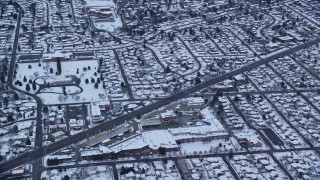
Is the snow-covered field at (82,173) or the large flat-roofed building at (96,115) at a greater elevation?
the large flat-roofed building at (96,115)

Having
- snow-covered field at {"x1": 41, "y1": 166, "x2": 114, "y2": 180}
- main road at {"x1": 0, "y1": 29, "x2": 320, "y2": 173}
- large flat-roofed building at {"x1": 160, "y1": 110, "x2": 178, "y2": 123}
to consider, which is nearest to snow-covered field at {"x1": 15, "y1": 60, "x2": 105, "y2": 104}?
main road at {"x1": 0, "y1": 29, "x2": 320, "y2": 173}

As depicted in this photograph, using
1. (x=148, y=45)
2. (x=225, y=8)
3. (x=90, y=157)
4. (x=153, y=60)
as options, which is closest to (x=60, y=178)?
(x=90, y=157)

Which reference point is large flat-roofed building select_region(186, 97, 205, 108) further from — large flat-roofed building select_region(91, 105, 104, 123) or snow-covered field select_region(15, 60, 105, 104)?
snow-covered field select_region(15, 60, 105, 104)

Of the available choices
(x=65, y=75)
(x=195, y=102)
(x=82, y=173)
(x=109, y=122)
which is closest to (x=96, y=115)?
(x=109, y=122)

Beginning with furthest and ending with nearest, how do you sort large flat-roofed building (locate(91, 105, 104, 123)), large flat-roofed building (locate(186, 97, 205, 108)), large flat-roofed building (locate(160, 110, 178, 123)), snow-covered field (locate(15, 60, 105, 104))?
snow-covered field (locate(15, 60, 105, 104)) < large flat-roofed building (locate(186, 97, 205, 108)) < large flat-roofed building (locate(160, 110, 178, 123)) < large flat-roofed building (locate(91, 105, 104, 123))

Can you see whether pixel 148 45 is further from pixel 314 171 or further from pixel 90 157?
pixel 314 171

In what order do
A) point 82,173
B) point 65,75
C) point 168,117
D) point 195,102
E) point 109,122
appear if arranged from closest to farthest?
point 82,173 < point 109,122 < point 168,117 < point 195,102 < point 65,75

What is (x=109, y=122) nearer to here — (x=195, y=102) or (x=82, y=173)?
(x=82, y=173)

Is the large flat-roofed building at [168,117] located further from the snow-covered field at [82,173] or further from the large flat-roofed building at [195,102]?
the snow-covered field at [82,173]

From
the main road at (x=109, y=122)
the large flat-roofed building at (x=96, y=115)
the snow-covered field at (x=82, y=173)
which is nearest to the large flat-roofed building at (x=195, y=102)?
the main road at (x=109, y=122)

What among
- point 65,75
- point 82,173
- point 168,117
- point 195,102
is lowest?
point 65,75

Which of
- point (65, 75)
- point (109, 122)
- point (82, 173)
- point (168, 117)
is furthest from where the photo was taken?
point (65, 75)
